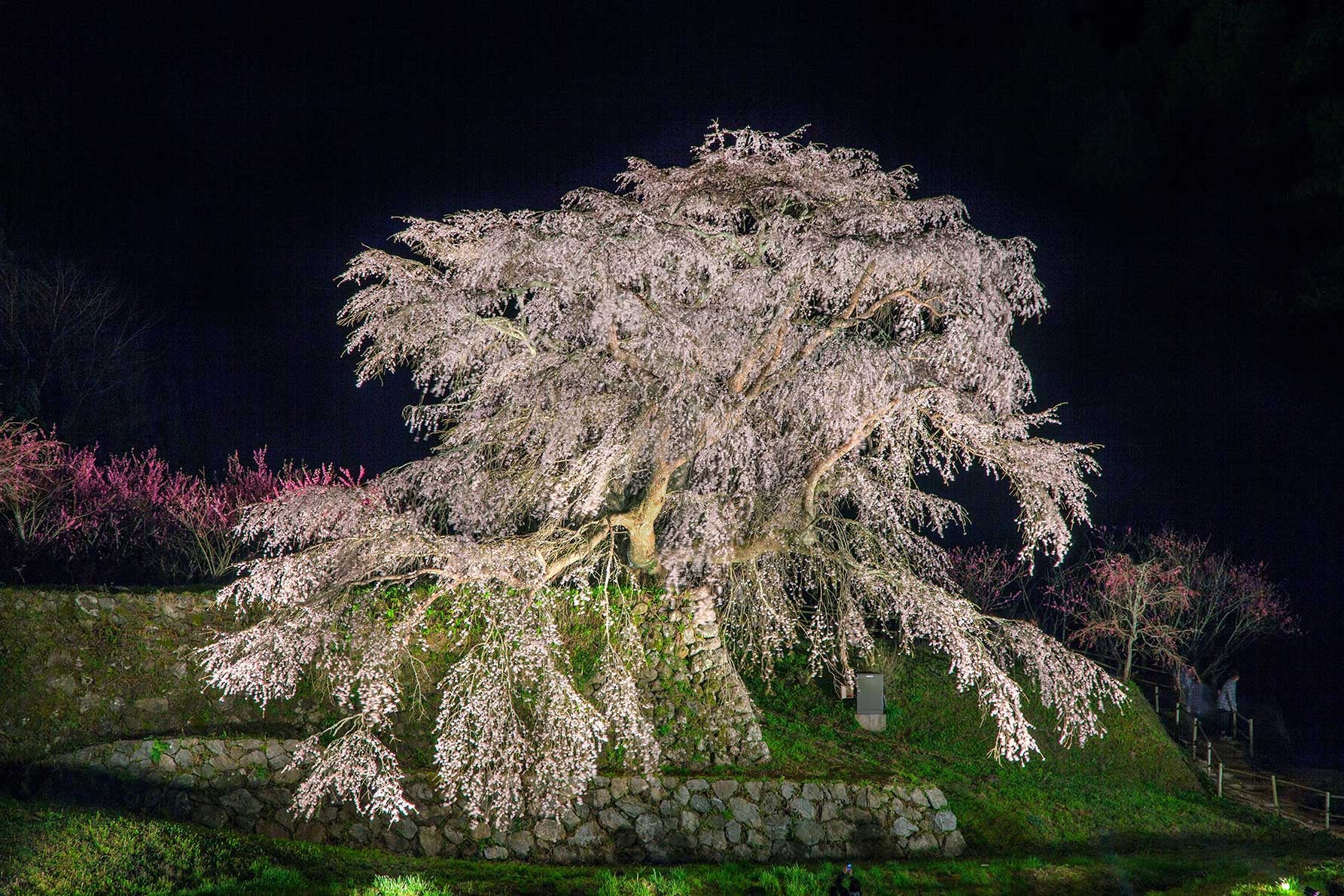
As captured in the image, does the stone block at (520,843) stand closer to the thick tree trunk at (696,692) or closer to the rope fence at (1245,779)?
the thick tree trunk at (696,692)

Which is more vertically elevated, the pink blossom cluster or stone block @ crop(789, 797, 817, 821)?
the pink blossom cluster

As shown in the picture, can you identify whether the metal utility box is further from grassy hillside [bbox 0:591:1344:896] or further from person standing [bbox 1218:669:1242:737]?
person standing [bbox 1218:669:1242:737]

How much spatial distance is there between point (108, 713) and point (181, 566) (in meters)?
6.40

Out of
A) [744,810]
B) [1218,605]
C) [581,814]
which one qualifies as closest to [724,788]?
[744,810]

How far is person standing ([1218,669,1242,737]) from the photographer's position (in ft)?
62.1

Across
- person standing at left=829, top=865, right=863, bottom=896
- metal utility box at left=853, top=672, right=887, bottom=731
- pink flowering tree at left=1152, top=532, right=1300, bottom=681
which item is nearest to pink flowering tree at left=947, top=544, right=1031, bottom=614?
pink flowering tree at left=1152, top=532, right=1300, bottom=681

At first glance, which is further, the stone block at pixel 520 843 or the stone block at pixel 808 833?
the stone block at pixel 808 833

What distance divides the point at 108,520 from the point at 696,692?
9762 mm

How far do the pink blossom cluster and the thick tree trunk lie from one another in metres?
5.42

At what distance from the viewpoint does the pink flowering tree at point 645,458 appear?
9062 mm

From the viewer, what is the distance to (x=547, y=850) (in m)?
9.73

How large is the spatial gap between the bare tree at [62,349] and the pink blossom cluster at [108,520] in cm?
306

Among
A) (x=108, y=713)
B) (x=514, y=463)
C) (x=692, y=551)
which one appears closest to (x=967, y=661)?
(x=692, y=551)

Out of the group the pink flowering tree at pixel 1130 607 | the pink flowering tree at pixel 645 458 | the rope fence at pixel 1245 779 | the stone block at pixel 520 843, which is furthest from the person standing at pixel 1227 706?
the stone block at pixel 520 843
